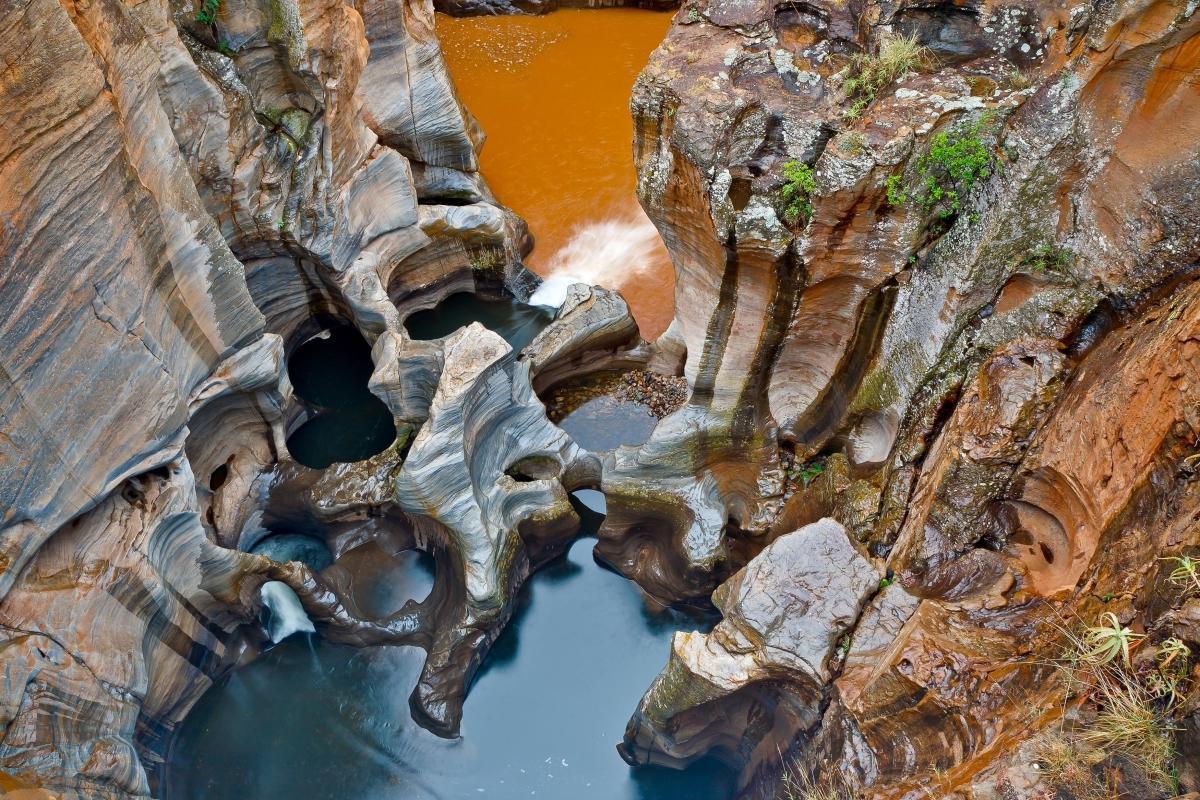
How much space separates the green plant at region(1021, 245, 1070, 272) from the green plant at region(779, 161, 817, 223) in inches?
63.1

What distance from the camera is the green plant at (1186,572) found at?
351 centimetres

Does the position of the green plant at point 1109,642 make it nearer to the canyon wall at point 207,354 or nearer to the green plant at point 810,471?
the green plant at point 810,471

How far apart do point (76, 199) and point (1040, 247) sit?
6.96m

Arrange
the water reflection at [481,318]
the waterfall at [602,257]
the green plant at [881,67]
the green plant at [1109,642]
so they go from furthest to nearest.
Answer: the waterfall at [602,257] < the water reflection at [481,318] < the green plant at [881,67] < the green plant at [1109,642]

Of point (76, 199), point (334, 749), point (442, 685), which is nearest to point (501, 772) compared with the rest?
point (442, 685)

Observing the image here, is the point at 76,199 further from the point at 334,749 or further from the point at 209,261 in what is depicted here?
the point at 334,749

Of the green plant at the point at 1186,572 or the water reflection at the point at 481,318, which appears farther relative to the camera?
the water reflection at the point at 481,318

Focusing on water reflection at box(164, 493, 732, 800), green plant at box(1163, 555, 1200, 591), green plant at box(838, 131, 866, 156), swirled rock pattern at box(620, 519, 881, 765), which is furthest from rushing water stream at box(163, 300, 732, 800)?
green plant at box(838, 131, 866, 156)

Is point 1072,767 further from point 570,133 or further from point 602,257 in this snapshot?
point 570,133

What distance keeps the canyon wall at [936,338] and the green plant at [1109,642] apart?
0.28 feet

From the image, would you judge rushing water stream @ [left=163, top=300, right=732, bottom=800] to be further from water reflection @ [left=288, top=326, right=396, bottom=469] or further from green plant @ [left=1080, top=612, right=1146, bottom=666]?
green plant @ [left=1080, top=612, right=1146, bottom=666]

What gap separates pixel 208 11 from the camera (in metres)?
7.93

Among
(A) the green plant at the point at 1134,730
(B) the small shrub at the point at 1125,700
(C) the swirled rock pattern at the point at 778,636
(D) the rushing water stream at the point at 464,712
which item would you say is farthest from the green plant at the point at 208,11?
(A) the green plant at the point at 1134,730

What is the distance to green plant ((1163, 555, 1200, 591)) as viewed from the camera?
3510 mm
